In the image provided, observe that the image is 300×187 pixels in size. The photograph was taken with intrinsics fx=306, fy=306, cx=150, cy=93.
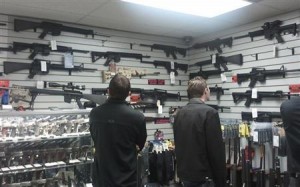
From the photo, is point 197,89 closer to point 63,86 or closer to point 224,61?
point 63,86

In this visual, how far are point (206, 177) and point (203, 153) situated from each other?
0.24m

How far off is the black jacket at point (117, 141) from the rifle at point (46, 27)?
310cm

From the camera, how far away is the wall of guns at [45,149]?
3507 millimetres

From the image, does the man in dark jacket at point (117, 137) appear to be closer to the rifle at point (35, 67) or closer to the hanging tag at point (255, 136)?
the rifle at point (35, 67)

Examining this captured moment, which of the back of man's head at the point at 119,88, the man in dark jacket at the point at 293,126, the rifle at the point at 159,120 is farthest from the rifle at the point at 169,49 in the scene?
the man in dark jacket at the point at 293,126

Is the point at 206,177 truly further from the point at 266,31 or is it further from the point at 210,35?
the point at 210,35

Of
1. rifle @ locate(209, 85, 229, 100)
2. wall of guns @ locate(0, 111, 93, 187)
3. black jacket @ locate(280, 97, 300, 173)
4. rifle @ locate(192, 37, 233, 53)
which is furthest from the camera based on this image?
rifle @ locate(209, 85, 229, 100)

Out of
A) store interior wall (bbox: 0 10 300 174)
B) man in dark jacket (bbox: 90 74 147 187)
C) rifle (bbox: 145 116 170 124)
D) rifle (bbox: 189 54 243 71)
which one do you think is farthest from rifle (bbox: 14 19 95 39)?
man in dark jacket (bbox: 90 74 147 187)

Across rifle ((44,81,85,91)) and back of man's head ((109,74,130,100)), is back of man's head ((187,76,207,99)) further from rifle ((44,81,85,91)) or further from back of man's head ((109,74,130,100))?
rifle ((44,81,85,91))

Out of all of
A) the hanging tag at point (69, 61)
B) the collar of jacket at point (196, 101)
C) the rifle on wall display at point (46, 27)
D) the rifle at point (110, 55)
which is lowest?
Result: the collar of jacket at point (196, 101)

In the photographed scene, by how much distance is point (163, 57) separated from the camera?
7102mm

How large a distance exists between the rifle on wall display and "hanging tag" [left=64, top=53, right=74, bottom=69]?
1.39 ft

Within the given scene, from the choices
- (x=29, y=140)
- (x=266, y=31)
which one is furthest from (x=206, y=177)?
(x=266, y=31)

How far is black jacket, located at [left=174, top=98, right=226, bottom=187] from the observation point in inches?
118
